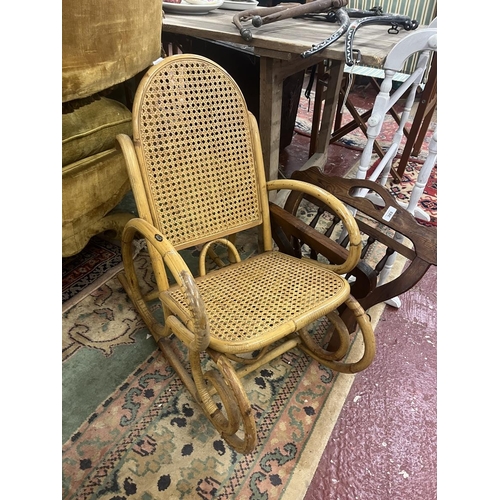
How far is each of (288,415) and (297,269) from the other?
0.52 metres

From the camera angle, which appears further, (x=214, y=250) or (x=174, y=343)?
(x=214, y=250)

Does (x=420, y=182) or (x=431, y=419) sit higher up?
(x=420, y=182)

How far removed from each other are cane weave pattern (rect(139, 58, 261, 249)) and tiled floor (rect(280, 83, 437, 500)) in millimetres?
791

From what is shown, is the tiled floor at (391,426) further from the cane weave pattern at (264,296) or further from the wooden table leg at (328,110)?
the wooden table leg at (328,110)

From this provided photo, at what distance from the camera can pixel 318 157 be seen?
2570mm

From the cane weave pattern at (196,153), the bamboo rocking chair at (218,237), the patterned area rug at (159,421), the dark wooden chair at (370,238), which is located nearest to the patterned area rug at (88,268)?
the patterned area rug at (159,421)

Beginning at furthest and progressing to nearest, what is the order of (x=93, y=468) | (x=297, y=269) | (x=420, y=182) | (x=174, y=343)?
1. (x=420, y=182)
2. (x=174, y=343)
3. (x=297, y=269)
4. (x=93, y=468)

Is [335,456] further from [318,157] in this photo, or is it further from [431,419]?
[318,157]

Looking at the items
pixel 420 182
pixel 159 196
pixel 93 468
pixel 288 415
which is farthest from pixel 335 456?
pixel 420 182

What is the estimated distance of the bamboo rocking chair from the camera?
3.58 feet

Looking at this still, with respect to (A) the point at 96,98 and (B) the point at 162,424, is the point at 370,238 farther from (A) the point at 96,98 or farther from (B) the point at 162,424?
(A) the point at 96,98

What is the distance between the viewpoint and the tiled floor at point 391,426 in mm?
1193

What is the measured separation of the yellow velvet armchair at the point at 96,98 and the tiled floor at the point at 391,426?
1.31m

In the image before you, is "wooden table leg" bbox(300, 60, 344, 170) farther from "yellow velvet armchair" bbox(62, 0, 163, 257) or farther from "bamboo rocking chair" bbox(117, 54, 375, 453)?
"yellow velvet armchair" bbox(62, 0, 163, 257)
